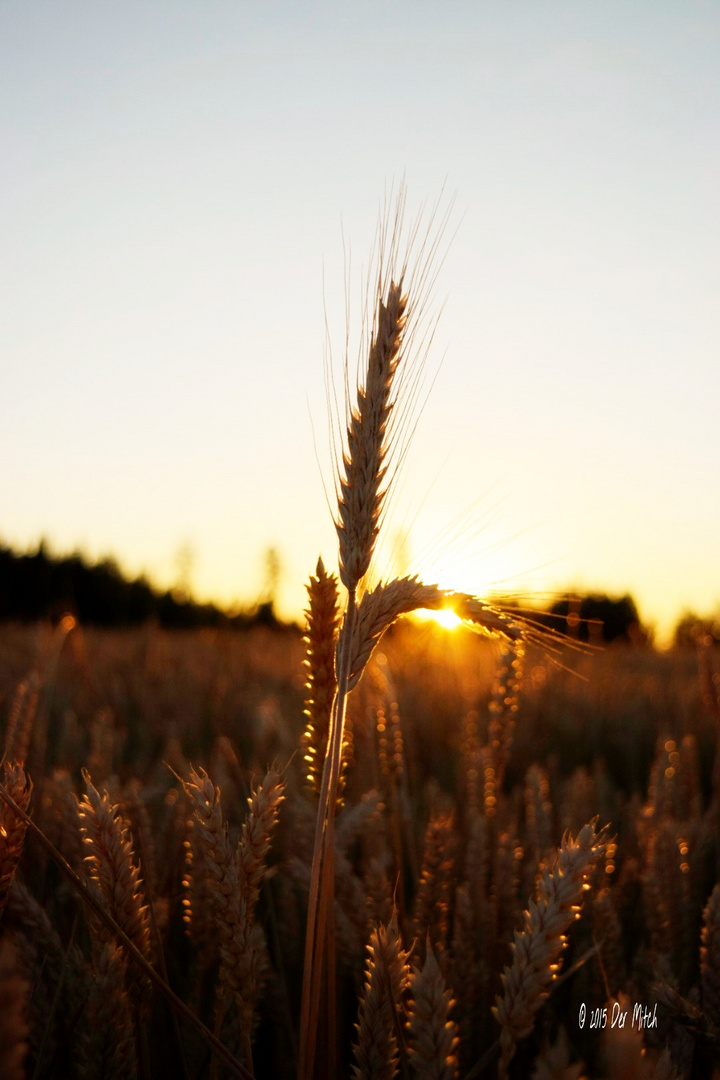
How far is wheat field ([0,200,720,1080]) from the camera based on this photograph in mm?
830

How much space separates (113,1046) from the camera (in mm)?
888

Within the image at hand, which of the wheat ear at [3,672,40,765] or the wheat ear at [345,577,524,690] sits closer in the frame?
the wheat ear at [345,577,524,690]

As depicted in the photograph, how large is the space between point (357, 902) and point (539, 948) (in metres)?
0.72

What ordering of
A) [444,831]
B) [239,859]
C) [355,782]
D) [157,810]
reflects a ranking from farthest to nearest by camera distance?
[355,782] < [157,810] < [444,831] < [239,859]

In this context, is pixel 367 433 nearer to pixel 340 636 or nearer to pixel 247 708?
pixel 340 636

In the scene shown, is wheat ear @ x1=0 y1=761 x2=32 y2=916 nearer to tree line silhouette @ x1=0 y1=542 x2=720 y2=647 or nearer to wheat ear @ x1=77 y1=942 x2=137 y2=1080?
wheat ear @ x1=77 y1=942 x2=137 y2=1080

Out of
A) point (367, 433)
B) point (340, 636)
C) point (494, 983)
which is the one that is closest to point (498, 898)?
point (494, 983)

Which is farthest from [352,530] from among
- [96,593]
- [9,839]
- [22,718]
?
[96,593]

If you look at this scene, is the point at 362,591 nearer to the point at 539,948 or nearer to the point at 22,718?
the point at 539,948

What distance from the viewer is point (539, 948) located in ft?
2.48

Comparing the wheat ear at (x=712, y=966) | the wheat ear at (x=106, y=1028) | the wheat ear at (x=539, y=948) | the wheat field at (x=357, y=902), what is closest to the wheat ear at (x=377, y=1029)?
the wheat field at (x=357, y=902)

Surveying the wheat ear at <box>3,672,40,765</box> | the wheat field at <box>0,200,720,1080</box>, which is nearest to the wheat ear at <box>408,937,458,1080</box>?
the wheat field at <box>0,200,720,1080</box>

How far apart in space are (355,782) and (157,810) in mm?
702

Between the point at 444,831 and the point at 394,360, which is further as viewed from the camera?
the point at 444,831
